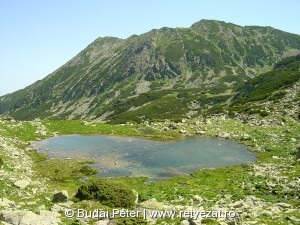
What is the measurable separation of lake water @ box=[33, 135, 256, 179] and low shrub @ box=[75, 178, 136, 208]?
1397 cm

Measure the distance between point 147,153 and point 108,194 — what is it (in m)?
27.7

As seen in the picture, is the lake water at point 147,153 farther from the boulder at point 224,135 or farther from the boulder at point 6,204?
the boulder at point 6,204

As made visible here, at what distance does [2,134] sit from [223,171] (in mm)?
40894

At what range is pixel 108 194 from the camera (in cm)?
2545

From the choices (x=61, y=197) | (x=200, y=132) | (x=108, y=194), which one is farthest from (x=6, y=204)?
(x=200, y=132)

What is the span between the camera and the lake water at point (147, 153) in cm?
4372

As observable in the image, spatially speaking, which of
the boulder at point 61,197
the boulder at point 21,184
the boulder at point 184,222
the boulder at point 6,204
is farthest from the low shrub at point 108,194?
the boulder at point 21,184

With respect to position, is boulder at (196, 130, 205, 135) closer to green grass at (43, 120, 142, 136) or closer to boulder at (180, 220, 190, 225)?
green grass at (43, 120, 142, 136)

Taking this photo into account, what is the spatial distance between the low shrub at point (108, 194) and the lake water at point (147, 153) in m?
14.0

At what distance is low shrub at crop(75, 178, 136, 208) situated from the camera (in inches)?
983

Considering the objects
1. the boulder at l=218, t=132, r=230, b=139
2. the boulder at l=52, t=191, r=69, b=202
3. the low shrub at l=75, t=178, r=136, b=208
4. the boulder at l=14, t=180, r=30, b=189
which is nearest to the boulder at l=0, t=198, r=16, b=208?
the boulder at l=52, t=191, r=69, b=202

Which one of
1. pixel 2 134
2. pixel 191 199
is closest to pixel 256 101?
pixel 2 134

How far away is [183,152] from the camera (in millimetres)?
53219

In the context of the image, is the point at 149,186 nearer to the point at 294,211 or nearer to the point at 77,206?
the point at 77,206
